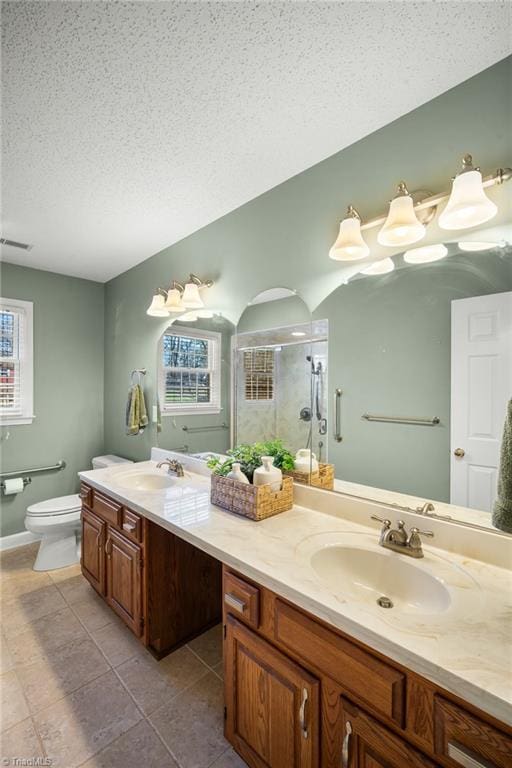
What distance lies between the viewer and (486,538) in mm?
1120

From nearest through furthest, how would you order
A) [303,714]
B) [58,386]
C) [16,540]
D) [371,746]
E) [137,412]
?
[371,746]
[303,714]
[137,412]
[16,540]
[58,386]

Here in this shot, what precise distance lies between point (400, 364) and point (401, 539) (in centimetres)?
65

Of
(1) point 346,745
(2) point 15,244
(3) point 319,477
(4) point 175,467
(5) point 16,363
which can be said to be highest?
(2) point 15,244

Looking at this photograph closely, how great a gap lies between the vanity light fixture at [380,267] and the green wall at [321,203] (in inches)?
6.1

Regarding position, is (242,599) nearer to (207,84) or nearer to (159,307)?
(207,84)

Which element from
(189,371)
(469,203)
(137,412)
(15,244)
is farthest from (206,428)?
(15,244)

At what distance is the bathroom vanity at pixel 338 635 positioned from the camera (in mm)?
690

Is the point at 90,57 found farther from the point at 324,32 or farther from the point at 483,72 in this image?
the point at 483,72

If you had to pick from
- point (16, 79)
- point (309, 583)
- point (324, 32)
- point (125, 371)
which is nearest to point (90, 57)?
point (16, 79)

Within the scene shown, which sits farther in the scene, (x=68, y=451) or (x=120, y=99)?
(x=68, y=451)

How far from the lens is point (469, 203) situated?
1.11m

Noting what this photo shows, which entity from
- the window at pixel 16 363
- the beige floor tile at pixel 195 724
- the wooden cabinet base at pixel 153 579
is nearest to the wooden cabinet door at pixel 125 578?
the wooden cabinet base at pixel 153 579

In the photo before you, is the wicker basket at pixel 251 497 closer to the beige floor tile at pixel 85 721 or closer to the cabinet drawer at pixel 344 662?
the cabinet drawer at pixel 344 662

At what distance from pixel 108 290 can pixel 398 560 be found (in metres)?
3.54
